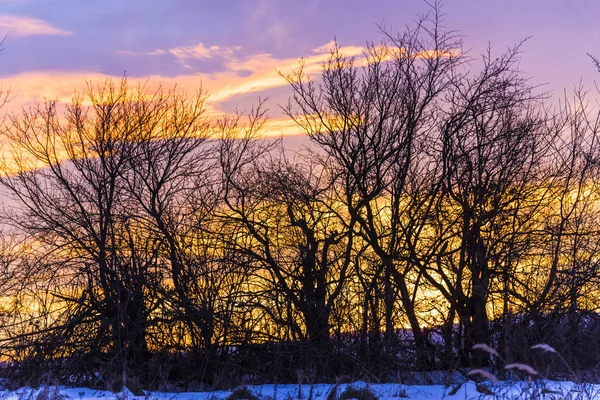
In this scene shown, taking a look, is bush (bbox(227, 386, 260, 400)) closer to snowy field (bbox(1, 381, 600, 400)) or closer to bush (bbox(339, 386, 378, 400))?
snowy field (bbox(1, 381, 600, 400))

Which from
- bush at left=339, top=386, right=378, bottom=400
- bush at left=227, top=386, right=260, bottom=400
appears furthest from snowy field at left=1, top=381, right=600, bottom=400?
bush at left=339, top=386, right=378, bottom=400

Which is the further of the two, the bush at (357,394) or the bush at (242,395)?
the bush at (242,395)

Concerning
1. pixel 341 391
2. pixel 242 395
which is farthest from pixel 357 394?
pixel 242 395

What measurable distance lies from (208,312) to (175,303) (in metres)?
0.75

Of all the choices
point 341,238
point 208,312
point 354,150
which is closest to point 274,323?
point 208,312

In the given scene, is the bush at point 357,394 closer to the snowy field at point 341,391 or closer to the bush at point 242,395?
the snowy field at point 341,391

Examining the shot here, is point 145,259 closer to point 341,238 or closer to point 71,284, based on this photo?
point 71,284

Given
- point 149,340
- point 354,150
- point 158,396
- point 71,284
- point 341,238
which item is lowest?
point 158,396

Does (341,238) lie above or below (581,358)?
above

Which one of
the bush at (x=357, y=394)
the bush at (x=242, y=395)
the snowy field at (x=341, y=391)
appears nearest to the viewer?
the snowy field at (x=341, y=391)


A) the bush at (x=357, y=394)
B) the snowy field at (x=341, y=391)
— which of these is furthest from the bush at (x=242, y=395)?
the bush at (x=357, y=394)

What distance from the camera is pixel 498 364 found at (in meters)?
14.2

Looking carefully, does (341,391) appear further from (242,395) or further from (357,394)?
(242,395)

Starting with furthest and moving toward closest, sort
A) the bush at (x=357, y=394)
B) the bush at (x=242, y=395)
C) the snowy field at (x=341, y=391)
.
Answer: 1. the bush at (x=242, y=395)
2. the bush at (x=357, y=394)
3. the snowy field at (x=341, y=391)
